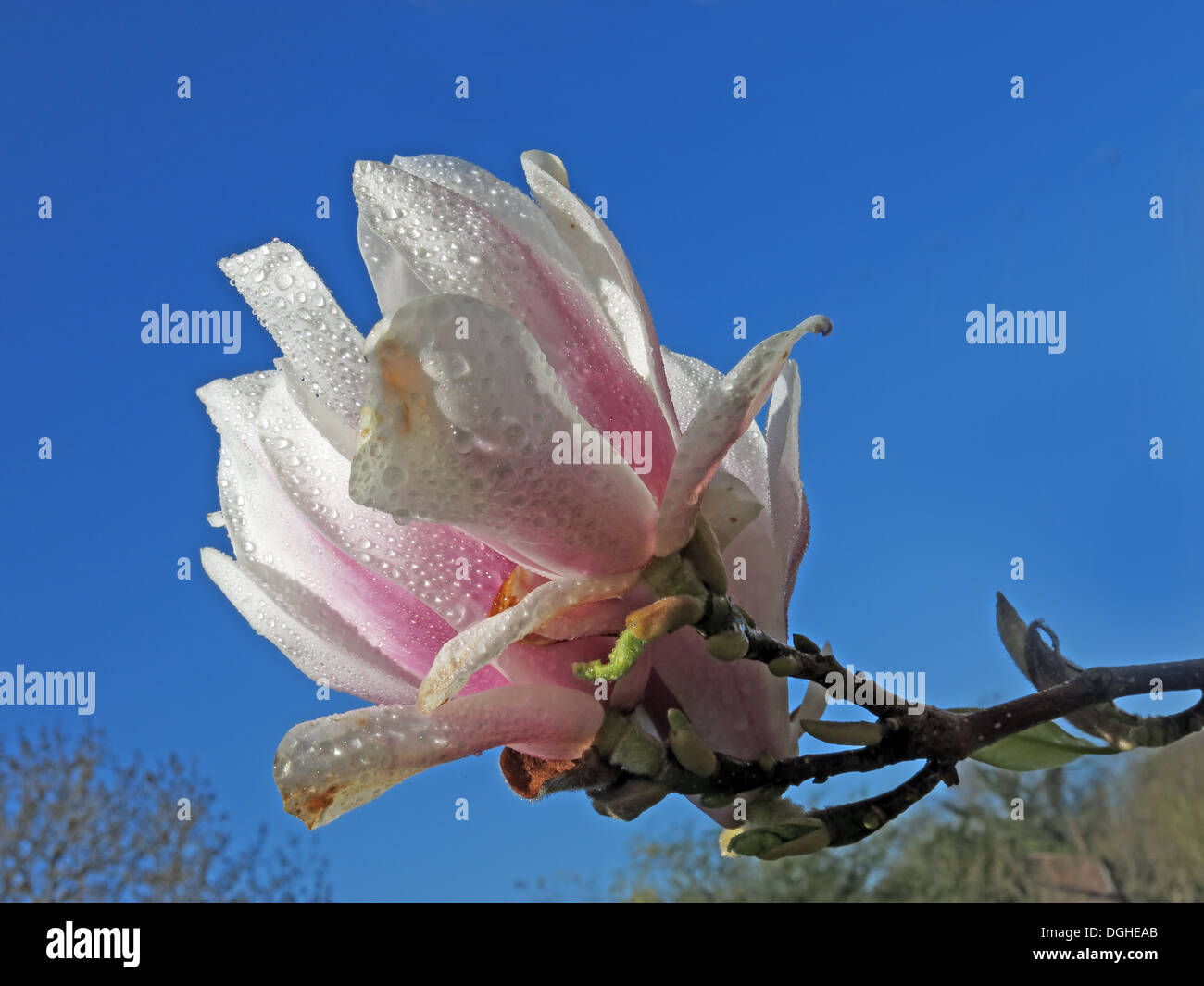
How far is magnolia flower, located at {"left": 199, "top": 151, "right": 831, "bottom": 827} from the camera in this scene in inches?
13.9

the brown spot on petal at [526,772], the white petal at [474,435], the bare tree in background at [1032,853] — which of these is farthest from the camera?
the bare tree in background at [1032,853]

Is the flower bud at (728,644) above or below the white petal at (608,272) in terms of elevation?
below

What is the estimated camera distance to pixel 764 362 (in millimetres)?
384

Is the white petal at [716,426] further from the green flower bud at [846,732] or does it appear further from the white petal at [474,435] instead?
the green flower bud at [846,732]

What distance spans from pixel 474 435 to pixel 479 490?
0.02 m

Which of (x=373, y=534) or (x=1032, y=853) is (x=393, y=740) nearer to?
(x=373, y=534)

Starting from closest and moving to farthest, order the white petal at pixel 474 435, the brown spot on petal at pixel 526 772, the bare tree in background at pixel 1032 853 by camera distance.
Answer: the white petal at pixel 474 435, the brown spot on petal at pixel 526 772, the bare tree in background at pixel 1032 853

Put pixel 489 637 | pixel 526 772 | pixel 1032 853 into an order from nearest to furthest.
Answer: pixel 489 637
pixel 526 772
pixel 1032 853

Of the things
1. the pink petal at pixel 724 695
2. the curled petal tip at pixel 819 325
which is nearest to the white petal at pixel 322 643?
the pink petal at pixel 724 695

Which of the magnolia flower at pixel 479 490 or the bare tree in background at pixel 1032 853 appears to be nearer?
the magnolia flower at pixel 479 490

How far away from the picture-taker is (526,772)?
46cm

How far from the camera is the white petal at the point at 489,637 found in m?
0.35

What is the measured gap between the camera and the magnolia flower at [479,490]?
354mm

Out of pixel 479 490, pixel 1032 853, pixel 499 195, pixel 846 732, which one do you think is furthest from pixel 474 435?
pixel 1032 853
